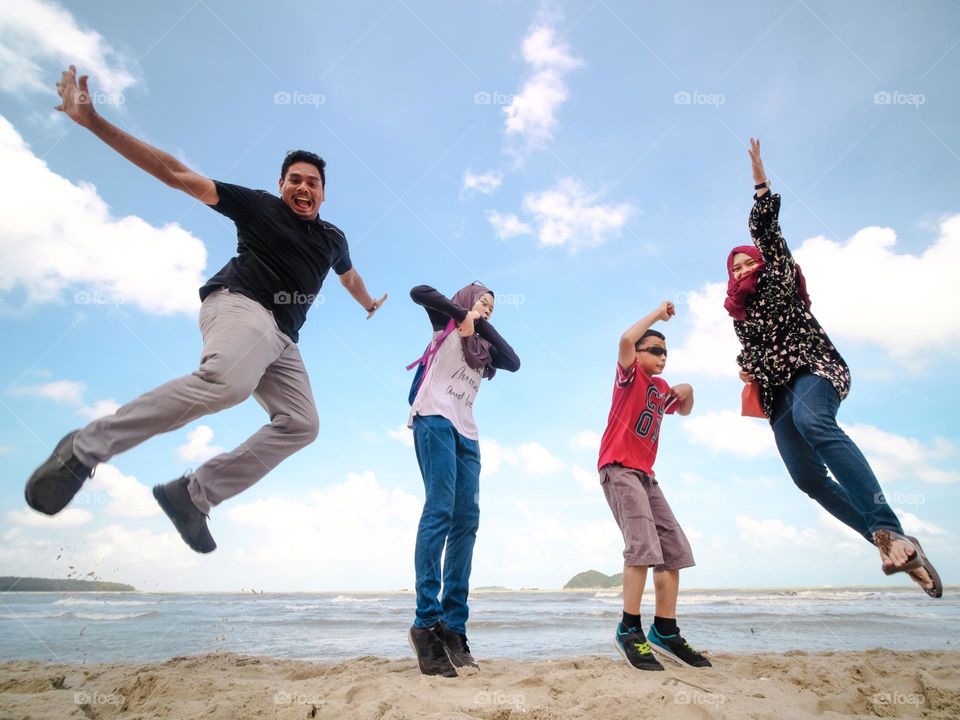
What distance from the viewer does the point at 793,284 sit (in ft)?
12.1

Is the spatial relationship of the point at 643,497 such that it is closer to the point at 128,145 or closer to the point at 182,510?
the point at 182,510

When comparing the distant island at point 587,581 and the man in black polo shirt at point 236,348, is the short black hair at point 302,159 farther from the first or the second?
the distant island at point 587,581

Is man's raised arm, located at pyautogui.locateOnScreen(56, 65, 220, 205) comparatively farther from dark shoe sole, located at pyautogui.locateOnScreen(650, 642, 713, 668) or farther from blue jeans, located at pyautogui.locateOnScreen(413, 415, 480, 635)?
dark shoe sole, located at pyautogui.locateOnScreen(650, 642, 713, 668)

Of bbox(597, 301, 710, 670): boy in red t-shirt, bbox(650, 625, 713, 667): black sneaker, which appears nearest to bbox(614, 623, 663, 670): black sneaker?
bbox(597, 301, 710, 670): boy in red t-shirt

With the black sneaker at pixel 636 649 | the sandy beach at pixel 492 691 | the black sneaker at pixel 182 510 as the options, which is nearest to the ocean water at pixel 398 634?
the sandy beach at pixel 492 691

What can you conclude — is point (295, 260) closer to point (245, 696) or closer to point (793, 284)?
point (245, 696)

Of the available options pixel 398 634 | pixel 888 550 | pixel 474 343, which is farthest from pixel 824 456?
pixel 398 634

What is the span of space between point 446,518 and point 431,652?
783 mm

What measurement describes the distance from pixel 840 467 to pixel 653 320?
57.4 inches

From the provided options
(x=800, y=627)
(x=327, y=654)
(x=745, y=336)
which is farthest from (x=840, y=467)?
(x=800, y=627)

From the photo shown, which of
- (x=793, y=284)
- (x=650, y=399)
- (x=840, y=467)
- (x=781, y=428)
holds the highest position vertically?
(x=793, y=284)

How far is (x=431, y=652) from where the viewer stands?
3.38m

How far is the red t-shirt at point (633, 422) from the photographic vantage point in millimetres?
4133

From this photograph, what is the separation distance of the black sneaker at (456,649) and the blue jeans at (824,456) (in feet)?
8.01
